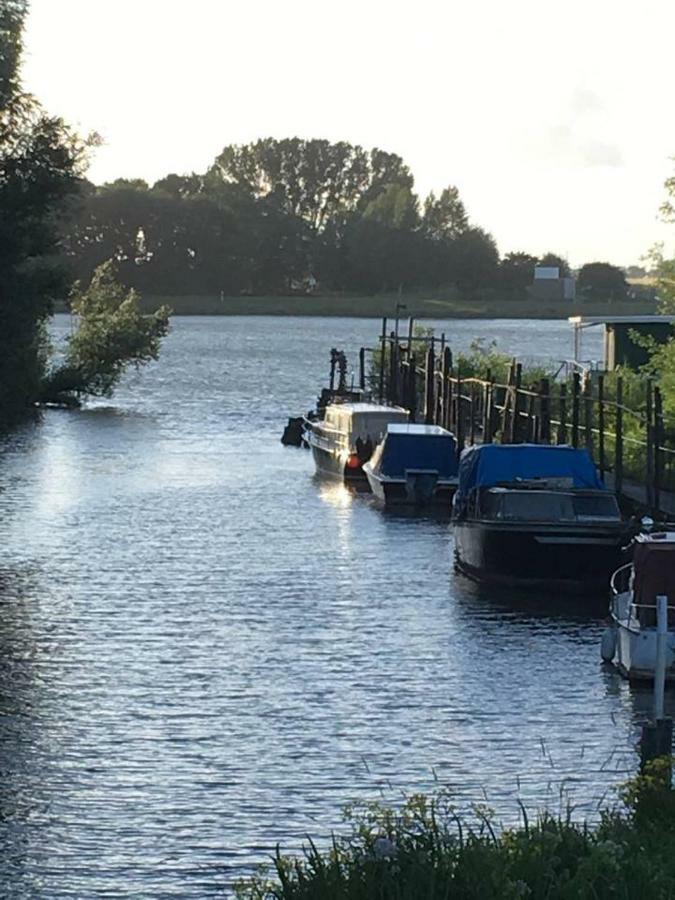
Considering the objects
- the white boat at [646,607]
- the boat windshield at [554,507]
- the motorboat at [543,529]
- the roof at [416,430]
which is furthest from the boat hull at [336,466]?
the white boat at [646,607]

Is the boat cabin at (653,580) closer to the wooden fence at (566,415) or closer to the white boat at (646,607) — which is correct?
the white boat at (646,607)

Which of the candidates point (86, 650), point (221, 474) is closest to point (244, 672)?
point (86, 650)

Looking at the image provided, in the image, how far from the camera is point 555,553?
Result: 1597 inches

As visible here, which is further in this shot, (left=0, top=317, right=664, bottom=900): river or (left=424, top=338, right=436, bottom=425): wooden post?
(left=424, top=338, right=436, bottom=425): wooden post

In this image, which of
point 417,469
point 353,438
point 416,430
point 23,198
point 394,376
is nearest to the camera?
point 23,198

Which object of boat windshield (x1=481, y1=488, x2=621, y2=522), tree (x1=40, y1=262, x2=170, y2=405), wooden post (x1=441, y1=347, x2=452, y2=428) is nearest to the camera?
boat windshield (x1=481, y1=488, x2=621, y2=522)

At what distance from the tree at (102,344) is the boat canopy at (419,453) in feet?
135

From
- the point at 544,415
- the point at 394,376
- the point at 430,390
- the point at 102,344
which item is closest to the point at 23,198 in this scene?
the point at 544,415

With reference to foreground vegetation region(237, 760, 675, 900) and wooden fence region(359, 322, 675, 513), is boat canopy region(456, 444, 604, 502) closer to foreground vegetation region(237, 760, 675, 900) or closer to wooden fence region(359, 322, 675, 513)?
wooden fence region(359, 322, 675, 513)

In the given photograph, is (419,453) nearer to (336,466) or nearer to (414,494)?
(414,494)

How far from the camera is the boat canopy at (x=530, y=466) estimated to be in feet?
146

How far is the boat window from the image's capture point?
135ft

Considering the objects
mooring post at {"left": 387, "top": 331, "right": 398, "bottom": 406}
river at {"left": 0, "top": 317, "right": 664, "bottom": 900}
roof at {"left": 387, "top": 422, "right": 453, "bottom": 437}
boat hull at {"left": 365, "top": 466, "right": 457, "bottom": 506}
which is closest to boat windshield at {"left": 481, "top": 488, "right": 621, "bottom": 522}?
river at {"left": 0, "top": 317, "right": 664, "bottom": 900}

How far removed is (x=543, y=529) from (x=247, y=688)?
10785 millimetres
